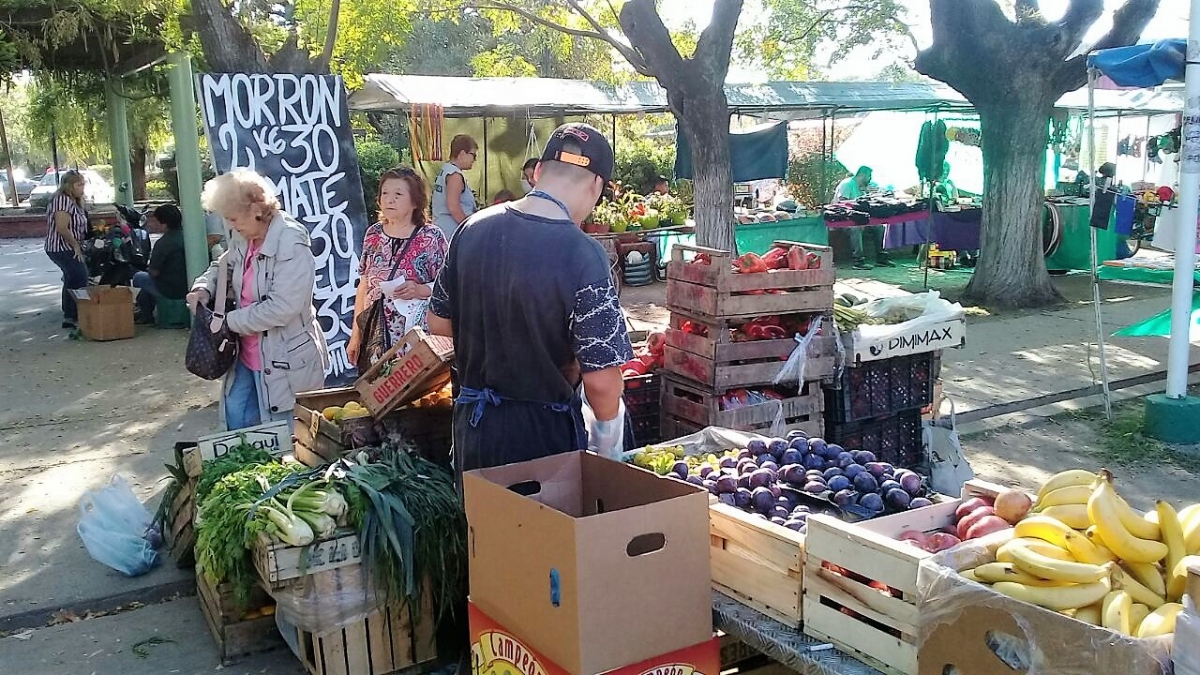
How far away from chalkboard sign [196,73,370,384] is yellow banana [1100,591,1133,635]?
19.9ft

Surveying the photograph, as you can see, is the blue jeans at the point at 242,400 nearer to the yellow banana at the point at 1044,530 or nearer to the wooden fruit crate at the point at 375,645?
the wooden fruit crate at the point at 375,645

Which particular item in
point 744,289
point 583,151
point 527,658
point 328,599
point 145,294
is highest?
point 583,151

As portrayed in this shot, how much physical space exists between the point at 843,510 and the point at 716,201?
7009mm

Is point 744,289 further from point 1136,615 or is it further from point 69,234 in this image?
point 69,234

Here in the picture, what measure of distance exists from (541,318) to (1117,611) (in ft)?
5.63

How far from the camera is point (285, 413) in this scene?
502 centimetres

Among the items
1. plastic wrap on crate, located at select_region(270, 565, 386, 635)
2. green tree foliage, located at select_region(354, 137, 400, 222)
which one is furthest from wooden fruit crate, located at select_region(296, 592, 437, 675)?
green tree foliage, located at select_region(354, 137, 400, 222)

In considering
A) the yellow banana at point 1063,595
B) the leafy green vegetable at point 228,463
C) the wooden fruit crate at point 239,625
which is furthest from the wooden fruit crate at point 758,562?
the leafy green vegetable at point 228,463

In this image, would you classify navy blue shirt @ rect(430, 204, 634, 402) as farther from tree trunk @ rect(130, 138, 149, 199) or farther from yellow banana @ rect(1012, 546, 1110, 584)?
tree trunk @ rect(130, 138, 149, 199)

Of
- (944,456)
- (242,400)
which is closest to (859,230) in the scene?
(944,456)

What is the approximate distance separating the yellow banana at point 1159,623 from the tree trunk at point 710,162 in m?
7.57

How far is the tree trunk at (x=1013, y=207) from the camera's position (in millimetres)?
11680

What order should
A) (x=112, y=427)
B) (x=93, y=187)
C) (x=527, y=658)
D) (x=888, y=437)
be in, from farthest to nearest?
1. (x=93, y=187)
2. (x=112, y=427)
3. (x=888, y=437)
4. (x=527, y=658)

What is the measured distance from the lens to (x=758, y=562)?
2.88 meters
